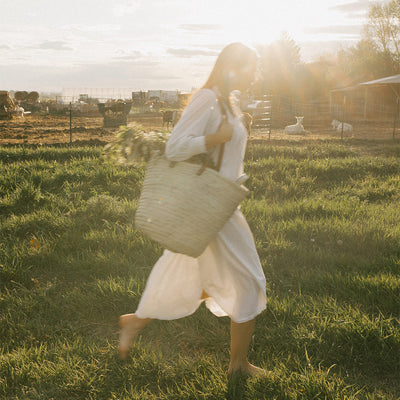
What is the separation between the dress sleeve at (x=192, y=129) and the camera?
7.75 feet

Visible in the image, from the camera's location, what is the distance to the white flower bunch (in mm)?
2654

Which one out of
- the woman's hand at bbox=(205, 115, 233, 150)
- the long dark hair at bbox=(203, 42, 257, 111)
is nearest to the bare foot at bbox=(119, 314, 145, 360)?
the woman's hand at bbox=(205, 115, 233, 150)

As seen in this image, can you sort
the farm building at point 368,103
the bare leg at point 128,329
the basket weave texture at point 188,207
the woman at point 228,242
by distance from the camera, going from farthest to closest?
the farm building at point 368,103, the bare leg at point 128,329, the woman at point 228,242, the basket weave texture at point 188,207

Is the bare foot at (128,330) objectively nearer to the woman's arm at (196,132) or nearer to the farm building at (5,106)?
the woman's arm at (196,132)

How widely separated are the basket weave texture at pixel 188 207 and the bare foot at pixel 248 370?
0.83m

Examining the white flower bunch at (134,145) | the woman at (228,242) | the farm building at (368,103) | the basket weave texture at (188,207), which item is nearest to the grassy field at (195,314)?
the woman at (228,242)

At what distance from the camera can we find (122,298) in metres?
3.69

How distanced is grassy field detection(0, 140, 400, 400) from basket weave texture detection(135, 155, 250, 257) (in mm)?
918

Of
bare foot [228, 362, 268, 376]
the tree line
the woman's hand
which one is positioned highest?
the tree line

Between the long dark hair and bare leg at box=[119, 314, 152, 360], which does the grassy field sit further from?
the long dark hair

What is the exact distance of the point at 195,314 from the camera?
350cm

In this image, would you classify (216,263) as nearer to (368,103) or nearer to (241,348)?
(241,348)

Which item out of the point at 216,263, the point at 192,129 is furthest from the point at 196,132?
the point at 216,263

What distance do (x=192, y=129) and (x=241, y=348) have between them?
1.33m
